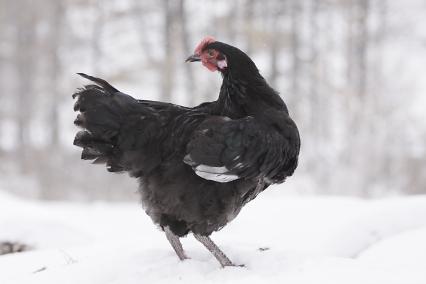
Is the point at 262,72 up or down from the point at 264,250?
up

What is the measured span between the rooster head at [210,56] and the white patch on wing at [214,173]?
863mm

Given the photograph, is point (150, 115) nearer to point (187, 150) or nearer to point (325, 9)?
point (187, 150)

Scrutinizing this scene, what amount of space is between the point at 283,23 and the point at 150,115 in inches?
916

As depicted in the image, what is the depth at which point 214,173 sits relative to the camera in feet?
12.0

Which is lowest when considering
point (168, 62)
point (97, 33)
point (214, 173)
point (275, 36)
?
point (214, 173)

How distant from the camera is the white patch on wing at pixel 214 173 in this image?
3.66 meters

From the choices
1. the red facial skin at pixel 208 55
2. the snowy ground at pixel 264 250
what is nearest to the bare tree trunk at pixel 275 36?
the snowy ground at pixel 264 250

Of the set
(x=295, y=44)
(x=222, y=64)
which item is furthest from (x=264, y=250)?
(x=295, y=44)

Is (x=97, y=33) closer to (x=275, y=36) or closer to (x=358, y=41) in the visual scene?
(x=275, y=36)

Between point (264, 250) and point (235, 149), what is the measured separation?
38.5 inches

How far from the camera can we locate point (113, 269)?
4.02 m

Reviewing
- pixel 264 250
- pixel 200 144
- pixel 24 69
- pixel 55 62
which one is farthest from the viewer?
pixel 24 69

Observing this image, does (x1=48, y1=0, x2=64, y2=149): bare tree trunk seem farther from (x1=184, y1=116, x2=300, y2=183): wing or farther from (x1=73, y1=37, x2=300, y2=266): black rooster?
(x1=184, y1=116, x2=300, y2=183): wing

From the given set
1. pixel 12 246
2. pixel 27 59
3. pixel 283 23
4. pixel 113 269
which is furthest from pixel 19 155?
pixel 113 269
